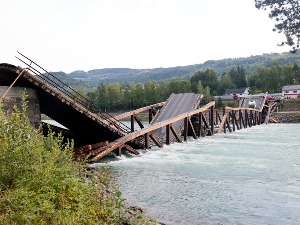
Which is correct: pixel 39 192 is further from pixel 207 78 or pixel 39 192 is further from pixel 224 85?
pixel 207 78

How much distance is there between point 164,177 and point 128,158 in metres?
5.13

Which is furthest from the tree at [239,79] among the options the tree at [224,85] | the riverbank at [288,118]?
the riverbank at [288,118]

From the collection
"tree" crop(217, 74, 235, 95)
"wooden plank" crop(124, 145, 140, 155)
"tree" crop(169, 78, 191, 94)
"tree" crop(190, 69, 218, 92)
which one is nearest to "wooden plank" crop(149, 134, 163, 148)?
"wooden plank" crop(124, 145, 140, 155)

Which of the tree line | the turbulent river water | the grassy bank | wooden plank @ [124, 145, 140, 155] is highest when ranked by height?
the tree line

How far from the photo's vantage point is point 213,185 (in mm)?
14523

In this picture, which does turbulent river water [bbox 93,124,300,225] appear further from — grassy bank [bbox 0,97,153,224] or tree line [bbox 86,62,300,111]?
tree line [bbox 86,62,300,111]

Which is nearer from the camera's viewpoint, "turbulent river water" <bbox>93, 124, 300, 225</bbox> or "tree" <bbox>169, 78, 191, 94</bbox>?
"turbulent river water" <bbox>93, 124, 300, 225</bbox>

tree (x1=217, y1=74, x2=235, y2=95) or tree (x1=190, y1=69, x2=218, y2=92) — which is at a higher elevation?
tree (x1=190, y1=69, x2=218, y2=92)

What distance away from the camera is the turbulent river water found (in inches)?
421

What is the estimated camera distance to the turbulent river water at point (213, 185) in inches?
421

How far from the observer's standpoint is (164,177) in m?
16.0

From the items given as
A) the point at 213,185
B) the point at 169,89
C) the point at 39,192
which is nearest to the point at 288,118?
the point at 169,89

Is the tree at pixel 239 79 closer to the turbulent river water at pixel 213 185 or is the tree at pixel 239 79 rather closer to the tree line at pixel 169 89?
the tree line at pixel 169 89

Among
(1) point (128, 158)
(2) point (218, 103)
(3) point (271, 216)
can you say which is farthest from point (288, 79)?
(3) point (271, 216)
